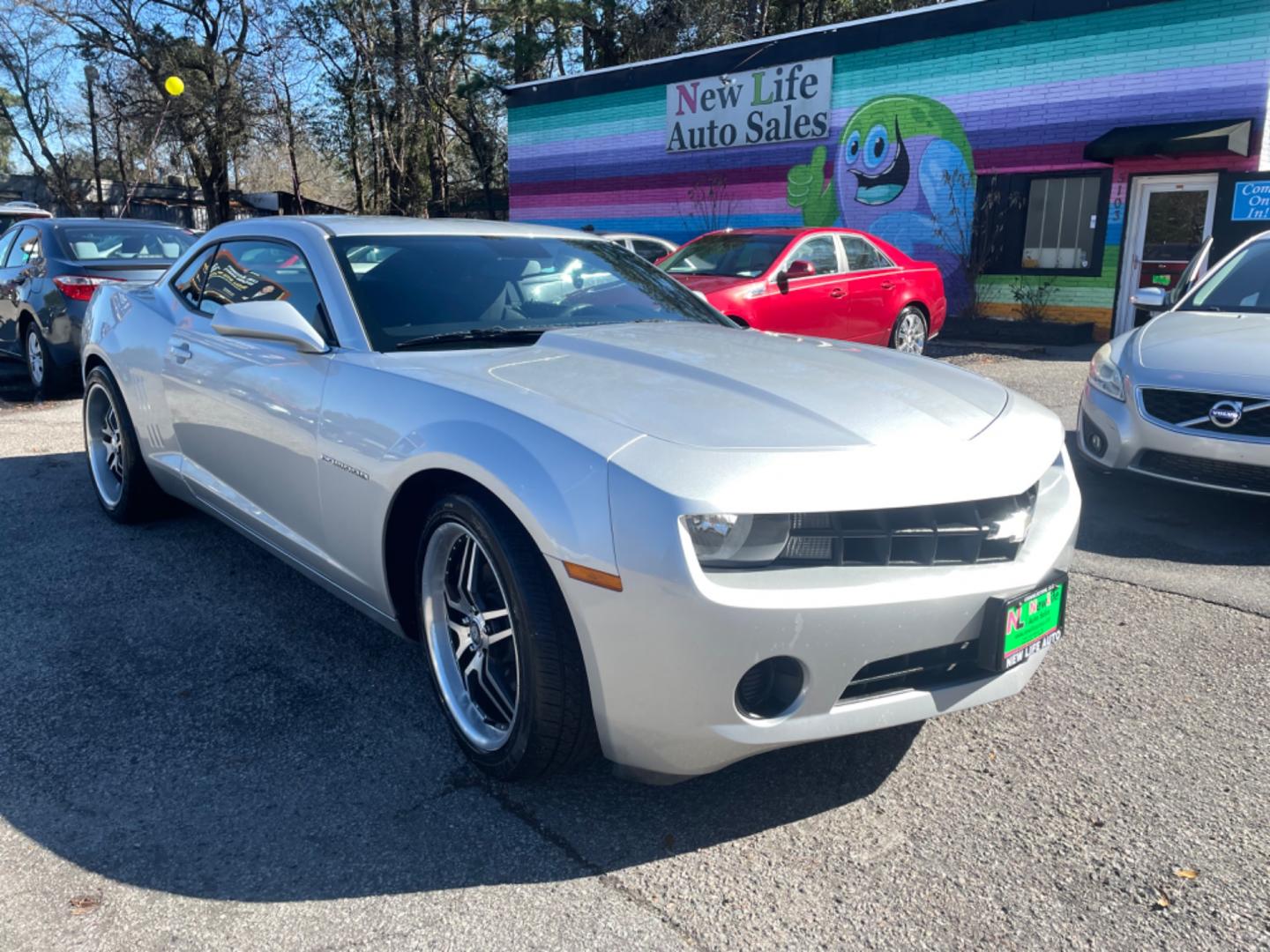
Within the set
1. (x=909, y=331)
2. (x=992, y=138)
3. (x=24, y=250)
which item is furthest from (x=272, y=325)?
(x=992, y=138)

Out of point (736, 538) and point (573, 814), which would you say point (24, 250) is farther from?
point (736, 538)

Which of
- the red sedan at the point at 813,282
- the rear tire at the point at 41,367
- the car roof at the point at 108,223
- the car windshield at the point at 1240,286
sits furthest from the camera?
the red sedan at the point at 813,282

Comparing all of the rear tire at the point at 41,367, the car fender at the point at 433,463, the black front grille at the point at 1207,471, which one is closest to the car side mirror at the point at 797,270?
the black front grille at the point at 1207,471

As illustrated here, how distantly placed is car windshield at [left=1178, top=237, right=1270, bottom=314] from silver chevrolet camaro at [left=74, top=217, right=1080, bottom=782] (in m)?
3.44

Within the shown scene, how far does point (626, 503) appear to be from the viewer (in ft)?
7.29

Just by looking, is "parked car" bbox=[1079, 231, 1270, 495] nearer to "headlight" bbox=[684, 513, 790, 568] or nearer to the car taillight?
"headlight" bbox=[684, 513, 790, 568]

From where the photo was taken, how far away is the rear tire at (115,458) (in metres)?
4.83

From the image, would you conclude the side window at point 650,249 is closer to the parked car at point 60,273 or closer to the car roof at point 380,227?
the parked car at point 60,273

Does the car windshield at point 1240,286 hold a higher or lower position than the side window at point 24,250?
lower

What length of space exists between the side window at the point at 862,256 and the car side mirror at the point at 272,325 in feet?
26.2

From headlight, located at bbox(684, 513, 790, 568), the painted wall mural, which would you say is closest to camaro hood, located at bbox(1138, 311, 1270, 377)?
headlight, located at bbox(684, 513, 790, 568)

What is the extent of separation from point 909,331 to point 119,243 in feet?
26.2

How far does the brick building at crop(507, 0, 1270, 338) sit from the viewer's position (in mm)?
13531

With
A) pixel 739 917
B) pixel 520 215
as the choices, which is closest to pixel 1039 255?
pixel 520 215
